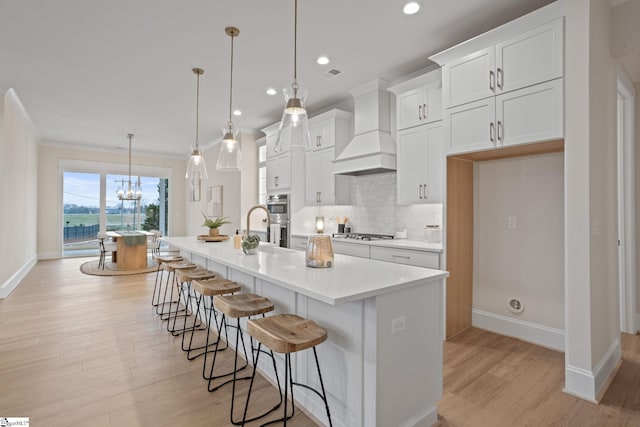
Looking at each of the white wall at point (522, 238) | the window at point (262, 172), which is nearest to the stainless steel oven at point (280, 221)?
the window at point (262, 172)

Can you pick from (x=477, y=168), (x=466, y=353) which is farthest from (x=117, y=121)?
(x=466, y=353)

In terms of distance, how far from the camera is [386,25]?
9.47 ft

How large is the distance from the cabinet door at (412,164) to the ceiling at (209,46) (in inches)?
32.5

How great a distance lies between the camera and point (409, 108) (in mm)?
3578

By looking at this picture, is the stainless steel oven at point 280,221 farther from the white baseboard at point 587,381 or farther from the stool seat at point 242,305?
the white baseboard at point 587,381

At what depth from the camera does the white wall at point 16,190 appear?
15.0 ft

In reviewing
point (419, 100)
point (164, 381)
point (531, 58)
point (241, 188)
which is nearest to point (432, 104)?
point (419, 100)

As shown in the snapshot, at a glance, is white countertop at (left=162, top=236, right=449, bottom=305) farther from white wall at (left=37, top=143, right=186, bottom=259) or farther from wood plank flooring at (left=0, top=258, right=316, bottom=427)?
white wall at (left=37, top=143, right=186, bottom=259)

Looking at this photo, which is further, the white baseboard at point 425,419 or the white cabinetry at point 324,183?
the white cabinetry at point 324,183

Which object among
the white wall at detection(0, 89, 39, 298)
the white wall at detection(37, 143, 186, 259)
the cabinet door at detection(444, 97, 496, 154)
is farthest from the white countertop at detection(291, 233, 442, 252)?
the white wall at detection(37, 143, 186, 259)

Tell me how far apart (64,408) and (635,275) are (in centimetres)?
504

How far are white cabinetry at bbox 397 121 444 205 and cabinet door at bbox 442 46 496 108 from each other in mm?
365

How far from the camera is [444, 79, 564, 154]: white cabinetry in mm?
2369

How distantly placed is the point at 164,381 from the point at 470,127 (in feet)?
10.5
